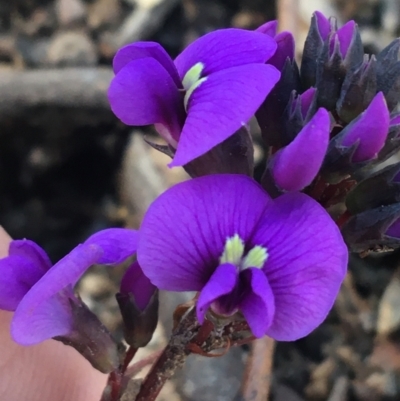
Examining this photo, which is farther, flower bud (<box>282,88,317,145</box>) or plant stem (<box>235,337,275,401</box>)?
plant stem (<box>235,337,275,401</box>)

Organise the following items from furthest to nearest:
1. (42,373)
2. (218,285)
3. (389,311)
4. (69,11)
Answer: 1. (69,11)
2. (389,311)
3. (42,373)
4. (218,285)

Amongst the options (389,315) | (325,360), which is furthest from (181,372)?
(389,315)

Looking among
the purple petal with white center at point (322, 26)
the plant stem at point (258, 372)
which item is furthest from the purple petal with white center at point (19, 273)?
the plant stem at point (258, 372)

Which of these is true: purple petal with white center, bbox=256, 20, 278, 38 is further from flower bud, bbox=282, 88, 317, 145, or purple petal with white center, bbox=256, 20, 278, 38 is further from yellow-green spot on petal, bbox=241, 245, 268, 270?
yellow-green spot on petal, bbox=241, 245, 268, 270

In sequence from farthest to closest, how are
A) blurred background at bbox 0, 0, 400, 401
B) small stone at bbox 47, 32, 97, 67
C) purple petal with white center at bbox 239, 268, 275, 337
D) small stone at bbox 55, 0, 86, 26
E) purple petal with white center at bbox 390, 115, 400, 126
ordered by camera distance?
small stone at bbox 55, 0, 86, 26 → small stone at bbox 47, 32, 97, 67 → blurred background at bbox 0, 0, 400, 401 → purple petal with white center at bbox 390, 115, 400, 126 → purple petal with white center at bbox 239, 268, 275, 337

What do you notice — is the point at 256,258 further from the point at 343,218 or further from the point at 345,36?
the point at 345,36

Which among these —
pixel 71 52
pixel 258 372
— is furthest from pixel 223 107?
pixel 71 52

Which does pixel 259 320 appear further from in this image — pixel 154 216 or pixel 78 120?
pixel 78 120

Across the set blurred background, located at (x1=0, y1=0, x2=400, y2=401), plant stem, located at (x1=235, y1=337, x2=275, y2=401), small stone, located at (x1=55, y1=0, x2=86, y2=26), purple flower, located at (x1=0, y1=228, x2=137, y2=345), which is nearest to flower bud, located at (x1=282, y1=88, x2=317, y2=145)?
purple flower, located at (x1=0, y1=228, x2=137, y2=345)
